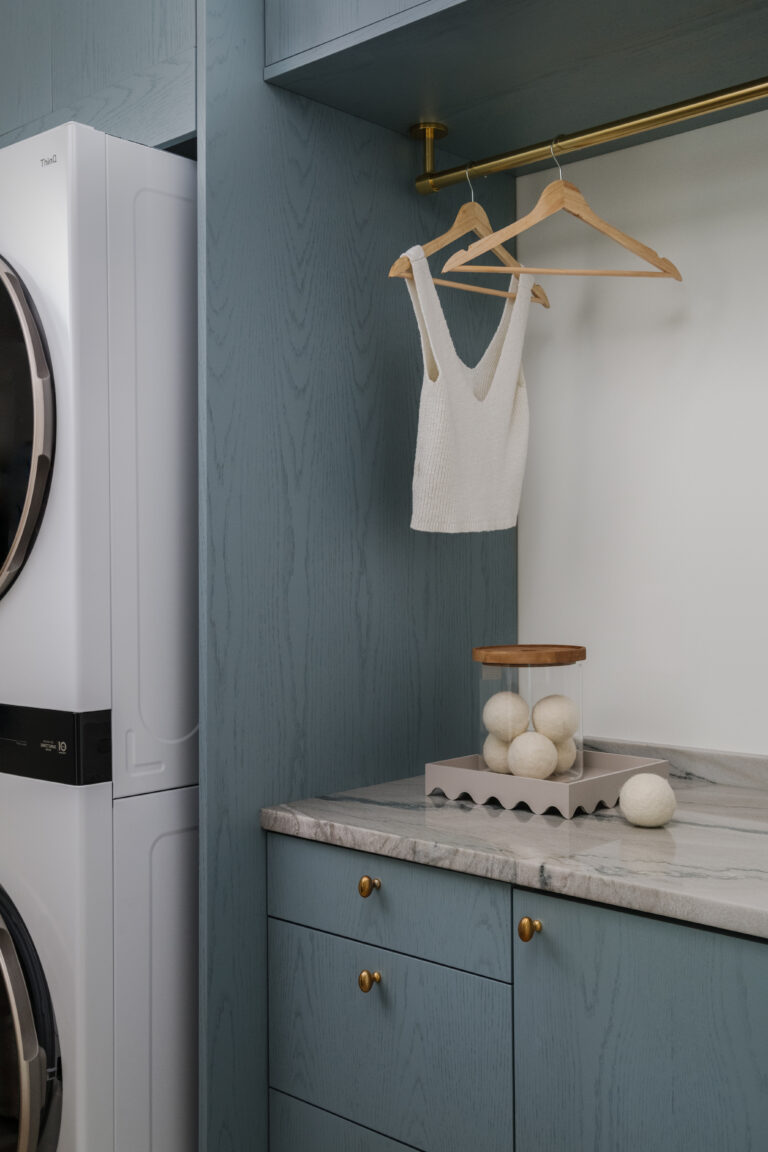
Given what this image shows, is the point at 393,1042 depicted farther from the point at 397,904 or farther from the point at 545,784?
the point at 545,784

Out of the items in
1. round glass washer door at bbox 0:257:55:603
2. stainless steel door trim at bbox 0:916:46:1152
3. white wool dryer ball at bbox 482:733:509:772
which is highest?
round glass washer door at bbox 0:257:55:603

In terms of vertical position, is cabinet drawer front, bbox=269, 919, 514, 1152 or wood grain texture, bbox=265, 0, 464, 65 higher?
wood grain texture, bbox=265, 0, 464, 65

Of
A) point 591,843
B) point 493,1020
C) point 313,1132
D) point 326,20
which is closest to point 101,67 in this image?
point 326,20

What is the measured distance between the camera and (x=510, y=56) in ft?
5.42

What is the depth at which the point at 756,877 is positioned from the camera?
4.34 ft

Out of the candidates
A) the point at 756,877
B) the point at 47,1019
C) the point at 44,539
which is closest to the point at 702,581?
the point at 756,877

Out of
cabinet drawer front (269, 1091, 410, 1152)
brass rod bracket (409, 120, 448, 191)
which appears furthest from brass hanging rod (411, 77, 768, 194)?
cabinet drawer front (269, 1091, 410, 1152)

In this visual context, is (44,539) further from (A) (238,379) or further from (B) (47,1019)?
(B) (47,1019)

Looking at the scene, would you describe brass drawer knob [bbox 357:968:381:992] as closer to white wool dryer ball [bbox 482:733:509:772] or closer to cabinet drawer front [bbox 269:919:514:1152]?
cabinet drawer front [bbox 269:919:514:1152]

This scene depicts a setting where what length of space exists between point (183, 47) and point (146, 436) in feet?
2.01

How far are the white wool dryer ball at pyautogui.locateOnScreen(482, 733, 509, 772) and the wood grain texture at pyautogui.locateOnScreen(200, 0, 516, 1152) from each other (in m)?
0.23

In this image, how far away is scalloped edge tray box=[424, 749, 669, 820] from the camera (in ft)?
5.39

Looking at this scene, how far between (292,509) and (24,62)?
3.28 ft

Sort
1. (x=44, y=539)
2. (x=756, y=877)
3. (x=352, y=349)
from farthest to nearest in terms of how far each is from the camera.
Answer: (x=352, y=349)
(x=44, y=539)
(x=756, y=877)
